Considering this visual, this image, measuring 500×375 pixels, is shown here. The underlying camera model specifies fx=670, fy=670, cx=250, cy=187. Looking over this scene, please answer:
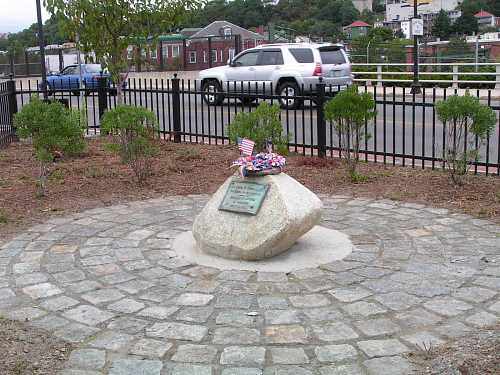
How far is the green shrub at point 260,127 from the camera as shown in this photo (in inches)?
332

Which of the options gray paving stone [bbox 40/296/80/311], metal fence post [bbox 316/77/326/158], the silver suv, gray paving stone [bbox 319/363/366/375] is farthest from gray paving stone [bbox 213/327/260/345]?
the silver suv

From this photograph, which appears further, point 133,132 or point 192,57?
point 192,57

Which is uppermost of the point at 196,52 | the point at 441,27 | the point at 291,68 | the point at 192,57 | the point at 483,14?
the point at 483,14

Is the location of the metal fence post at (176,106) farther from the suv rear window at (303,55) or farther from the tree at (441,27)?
A: the tree at (441,27)

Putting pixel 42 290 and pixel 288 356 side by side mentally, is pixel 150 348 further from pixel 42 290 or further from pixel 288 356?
pixel 42 290

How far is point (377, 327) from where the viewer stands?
443 cm

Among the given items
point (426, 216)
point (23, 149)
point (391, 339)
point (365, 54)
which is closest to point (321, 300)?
point (391, 339)

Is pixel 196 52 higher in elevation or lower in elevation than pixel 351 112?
higher

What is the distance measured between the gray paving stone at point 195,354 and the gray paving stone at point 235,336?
11 cm

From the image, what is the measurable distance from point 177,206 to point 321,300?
345 cm

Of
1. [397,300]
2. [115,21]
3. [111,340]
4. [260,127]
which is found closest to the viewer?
[111,340]

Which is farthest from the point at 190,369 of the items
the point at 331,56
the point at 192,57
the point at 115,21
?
the point at 192,57

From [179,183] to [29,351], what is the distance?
5.25 m

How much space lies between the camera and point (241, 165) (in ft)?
20.1
